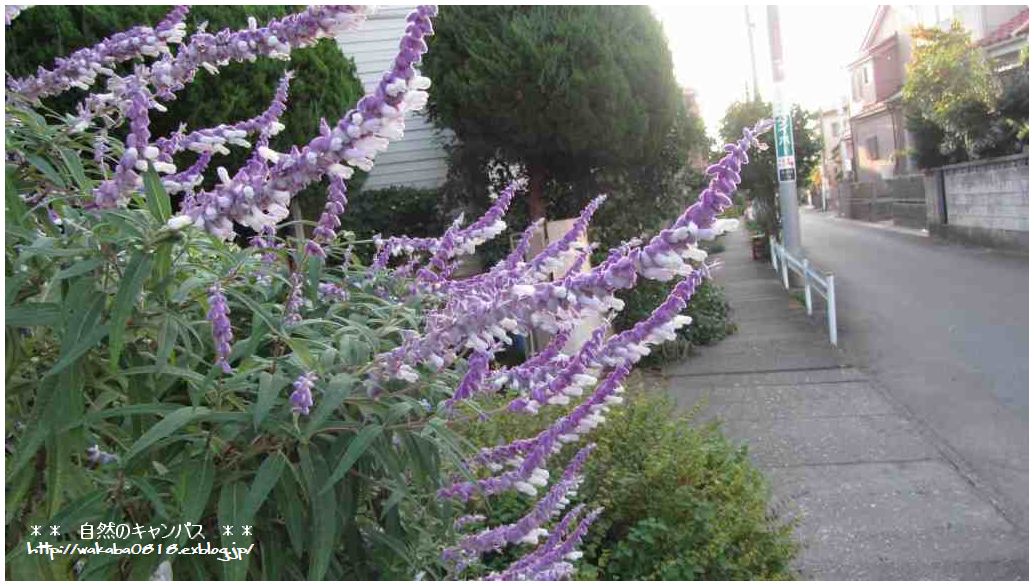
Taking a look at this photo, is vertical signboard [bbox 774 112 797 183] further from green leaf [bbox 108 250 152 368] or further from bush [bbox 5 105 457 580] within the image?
green leaf [bbox 108 250 152 368]

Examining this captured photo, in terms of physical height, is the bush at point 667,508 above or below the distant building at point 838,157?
below

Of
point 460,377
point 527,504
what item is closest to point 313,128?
point 527,504

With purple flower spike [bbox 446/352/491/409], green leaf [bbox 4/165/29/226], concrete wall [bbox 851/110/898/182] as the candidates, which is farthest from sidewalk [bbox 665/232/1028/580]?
concrete wall [bbox 851/110/898/182]

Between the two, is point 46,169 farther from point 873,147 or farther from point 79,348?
point 873,147

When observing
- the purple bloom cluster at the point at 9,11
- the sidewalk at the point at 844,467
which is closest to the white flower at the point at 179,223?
the purple bloom cluster at the point at 9,11

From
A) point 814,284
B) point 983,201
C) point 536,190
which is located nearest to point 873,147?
point 983,201

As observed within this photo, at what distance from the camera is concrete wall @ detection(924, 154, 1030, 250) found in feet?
55.9

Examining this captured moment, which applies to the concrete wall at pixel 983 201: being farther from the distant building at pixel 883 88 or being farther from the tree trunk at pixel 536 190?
the tree trunk at pixel 536 190

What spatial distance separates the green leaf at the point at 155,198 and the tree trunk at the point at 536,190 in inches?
295

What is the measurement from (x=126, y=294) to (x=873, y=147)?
42.5 meters

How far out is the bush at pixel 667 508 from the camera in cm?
317

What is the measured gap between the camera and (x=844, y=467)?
5613 mm

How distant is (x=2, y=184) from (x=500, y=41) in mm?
6826

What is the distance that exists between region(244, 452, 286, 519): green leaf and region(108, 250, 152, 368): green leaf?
29 centimetres
